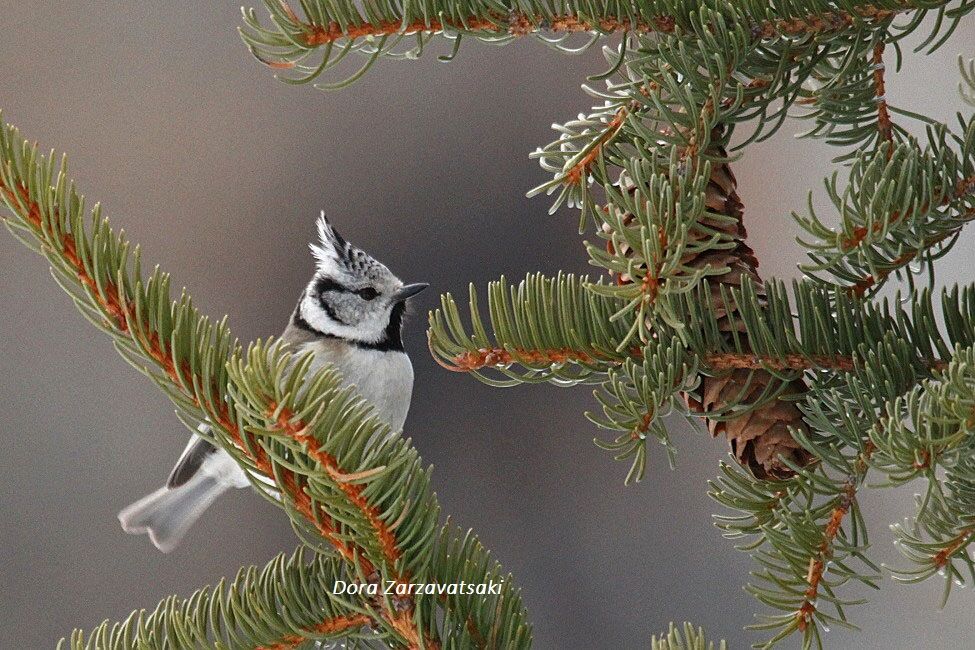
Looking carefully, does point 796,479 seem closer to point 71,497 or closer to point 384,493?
point 384,493

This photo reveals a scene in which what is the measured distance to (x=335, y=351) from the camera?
1713 mm

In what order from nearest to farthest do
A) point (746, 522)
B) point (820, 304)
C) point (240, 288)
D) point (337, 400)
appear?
point (337, 400) → point (820, 304) → point (746, 522) → point (240, 288)

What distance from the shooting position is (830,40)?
2.39ft

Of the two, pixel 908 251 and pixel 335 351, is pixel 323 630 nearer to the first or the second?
pixel 908 251

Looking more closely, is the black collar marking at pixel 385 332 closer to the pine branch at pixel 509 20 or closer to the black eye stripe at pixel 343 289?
the black eye stripe at pixel 343 289

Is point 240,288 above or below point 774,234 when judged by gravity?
below

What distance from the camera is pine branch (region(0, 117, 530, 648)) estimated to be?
63cm

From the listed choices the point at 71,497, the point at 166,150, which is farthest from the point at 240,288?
the point at 71,497

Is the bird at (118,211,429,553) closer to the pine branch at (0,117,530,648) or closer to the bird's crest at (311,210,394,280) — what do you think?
the bird's crest at (311,210,394,280)

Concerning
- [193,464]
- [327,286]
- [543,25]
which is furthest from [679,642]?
[327,286]

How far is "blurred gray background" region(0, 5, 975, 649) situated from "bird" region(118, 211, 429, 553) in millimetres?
198

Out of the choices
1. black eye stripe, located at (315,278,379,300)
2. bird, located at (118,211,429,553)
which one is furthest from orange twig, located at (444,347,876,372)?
black eye stripe, located at (315,278,379,300)

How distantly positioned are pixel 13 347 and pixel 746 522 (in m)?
1.98

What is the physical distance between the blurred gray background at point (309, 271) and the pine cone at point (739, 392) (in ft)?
3.61
